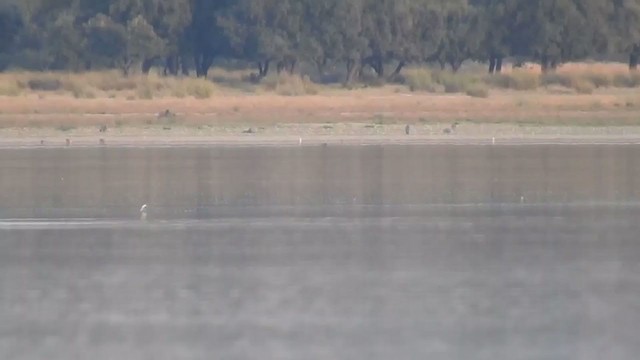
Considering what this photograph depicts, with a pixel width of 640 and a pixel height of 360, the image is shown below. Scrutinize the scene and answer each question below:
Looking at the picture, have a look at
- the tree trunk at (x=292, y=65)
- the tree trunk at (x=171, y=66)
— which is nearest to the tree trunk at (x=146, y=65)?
the tree trunk at (x=171, y=66)

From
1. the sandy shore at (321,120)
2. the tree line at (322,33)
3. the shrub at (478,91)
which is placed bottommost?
the sandy shore at (321,120)

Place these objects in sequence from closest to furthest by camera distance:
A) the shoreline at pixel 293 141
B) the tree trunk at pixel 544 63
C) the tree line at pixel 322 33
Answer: the shoreline at pixel 293 141 < the tree line at pixel 322 33 < the tree trunk at pixel 544 63

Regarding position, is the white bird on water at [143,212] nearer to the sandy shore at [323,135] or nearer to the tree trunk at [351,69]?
the sandy shore at [323,135]

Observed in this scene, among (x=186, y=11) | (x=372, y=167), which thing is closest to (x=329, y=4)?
(x=186, y=11)

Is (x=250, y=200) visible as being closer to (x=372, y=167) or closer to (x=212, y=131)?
(x=372, y=167)

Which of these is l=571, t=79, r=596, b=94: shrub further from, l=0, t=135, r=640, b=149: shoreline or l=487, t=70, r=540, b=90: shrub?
l=0, t=135, r=640, b=149: shoreline

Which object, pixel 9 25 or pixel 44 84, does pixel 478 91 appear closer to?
pixel 44 84

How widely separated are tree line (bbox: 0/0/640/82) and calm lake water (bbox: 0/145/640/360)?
29013mm

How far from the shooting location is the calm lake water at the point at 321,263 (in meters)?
10.8

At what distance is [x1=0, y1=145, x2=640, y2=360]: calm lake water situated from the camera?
10797 mm

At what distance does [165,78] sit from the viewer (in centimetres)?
5072

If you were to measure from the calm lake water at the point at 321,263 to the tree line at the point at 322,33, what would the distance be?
29013mm

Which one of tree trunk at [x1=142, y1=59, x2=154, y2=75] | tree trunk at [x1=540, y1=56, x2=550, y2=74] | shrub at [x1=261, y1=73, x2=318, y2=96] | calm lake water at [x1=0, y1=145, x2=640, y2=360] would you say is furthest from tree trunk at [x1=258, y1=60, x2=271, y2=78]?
calm lake water at [x1=0, y1=145, x2=640, y2=360]

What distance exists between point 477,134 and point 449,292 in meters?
22.6
